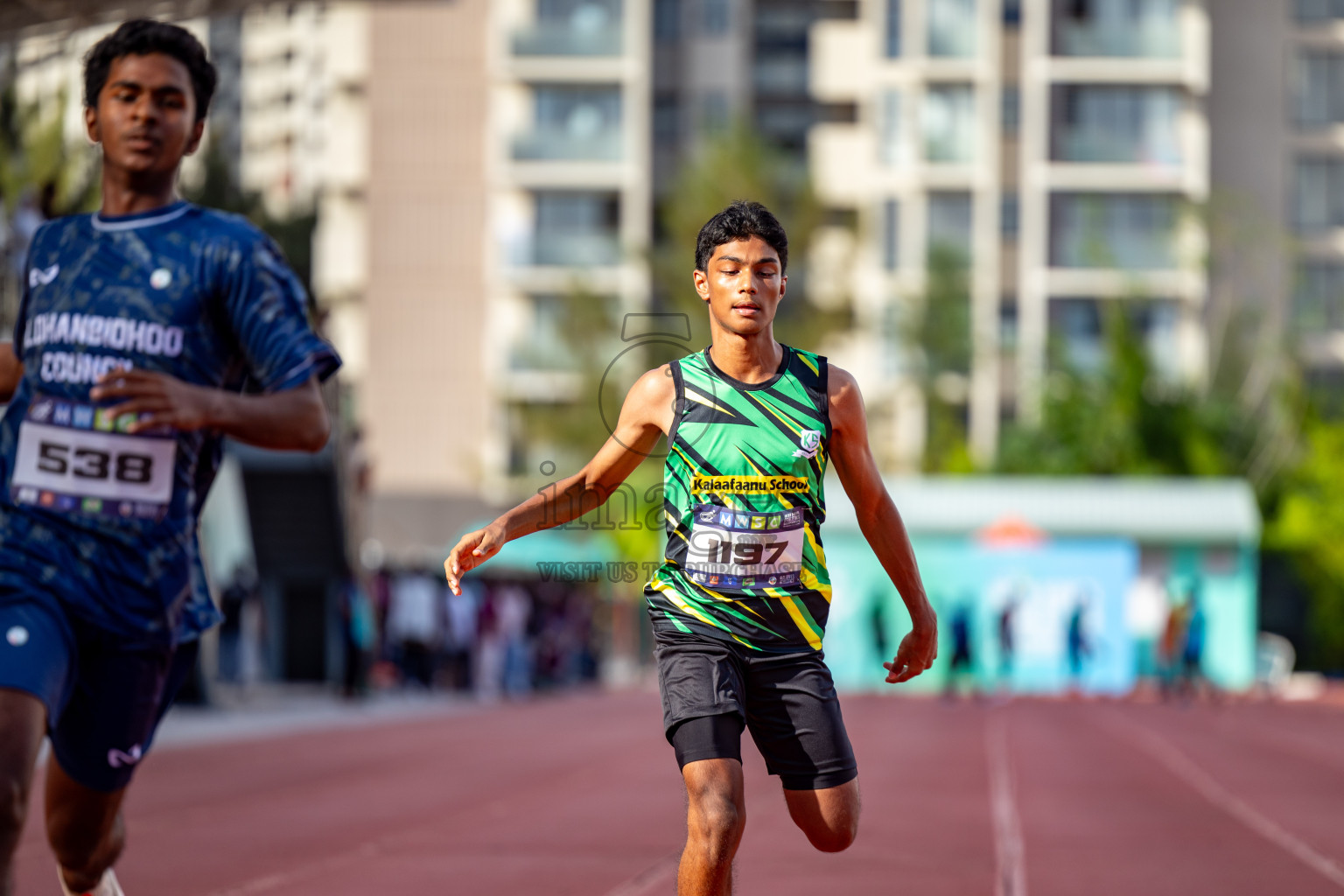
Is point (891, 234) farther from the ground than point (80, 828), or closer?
farther from the ground

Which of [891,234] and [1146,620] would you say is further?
[891,234]

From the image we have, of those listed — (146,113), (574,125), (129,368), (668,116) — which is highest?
(668,116)

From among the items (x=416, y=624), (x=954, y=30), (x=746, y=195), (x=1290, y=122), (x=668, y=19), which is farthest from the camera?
(x=668, y=19)

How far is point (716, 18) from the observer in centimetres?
6569

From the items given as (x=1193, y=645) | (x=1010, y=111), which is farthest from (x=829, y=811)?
(x=1010, y=111)

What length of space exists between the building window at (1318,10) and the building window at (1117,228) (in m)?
8.38

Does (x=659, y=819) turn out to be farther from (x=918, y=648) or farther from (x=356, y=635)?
(x=356, y=635)

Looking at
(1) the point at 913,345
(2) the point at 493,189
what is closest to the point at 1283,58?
(1) the point at 913,345

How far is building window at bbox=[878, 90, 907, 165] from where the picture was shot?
200ft

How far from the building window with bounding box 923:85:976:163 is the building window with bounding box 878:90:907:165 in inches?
43.6

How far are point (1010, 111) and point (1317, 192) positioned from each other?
9897mm

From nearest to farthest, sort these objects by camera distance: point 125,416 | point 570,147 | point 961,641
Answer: point 125,416 → point 961,641 → point 570,147

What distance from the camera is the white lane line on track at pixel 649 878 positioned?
880 cm

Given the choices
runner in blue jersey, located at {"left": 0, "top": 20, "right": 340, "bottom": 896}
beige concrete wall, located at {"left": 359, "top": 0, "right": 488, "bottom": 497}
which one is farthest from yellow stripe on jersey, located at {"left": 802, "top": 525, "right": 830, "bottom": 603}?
beige concrete wall, located at {"left": 359, "top": 0, "right": 488, "bottom": 497}
